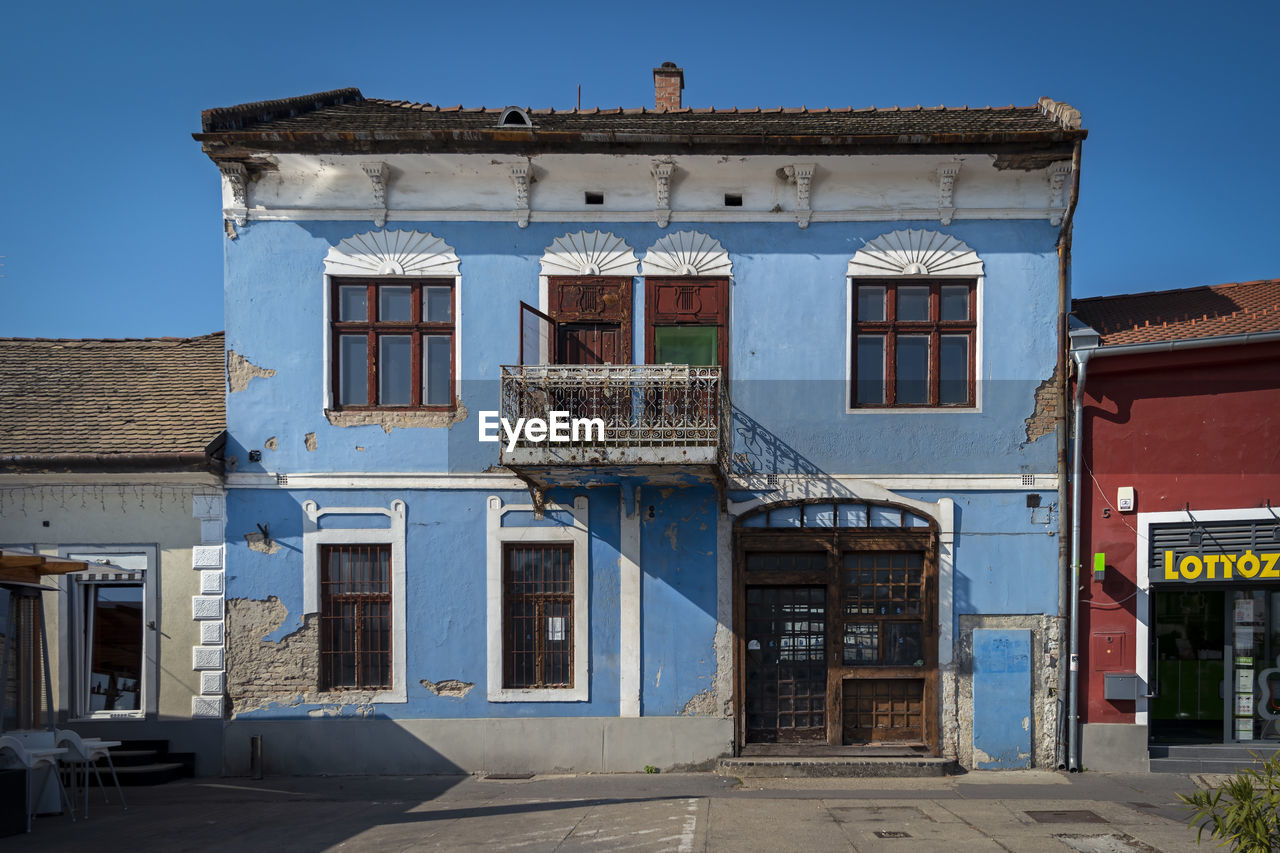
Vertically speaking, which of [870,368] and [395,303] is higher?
[395,303]

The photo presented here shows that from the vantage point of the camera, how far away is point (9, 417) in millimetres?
13016

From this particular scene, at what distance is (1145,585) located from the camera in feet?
38.8

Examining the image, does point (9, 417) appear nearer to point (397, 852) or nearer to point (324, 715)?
point (324, 715)

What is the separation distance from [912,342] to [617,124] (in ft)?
16.5

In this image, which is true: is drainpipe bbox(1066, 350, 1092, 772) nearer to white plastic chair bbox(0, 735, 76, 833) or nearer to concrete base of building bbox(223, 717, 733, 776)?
concrete base of building bbox(223, 717, 733, 776)

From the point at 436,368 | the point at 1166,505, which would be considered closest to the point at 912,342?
the point at 1166,505

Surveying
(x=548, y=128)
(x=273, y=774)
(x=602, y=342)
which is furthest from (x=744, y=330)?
(x=273, y=774)

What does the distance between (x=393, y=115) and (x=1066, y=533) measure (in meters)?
10.7

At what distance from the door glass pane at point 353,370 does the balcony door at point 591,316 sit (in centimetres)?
251

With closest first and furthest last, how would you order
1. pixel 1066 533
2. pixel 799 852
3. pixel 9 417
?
pixel 799 852 → pixel 1066 533 → pixel 9 417

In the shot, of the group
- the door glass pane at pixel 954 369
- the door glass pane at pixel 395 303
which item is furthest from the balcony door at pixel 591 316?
the door glass pane at pixel 954 369

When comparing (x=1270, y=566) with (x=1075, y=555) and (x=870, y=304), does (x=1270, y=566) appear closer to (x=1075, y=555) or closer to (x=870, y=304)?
(x=1075, y=555)

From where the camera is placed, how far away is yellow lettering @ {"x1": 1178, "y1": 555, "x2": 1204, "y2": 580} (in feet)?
38.3

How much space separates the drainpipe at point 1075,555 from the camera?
11.8 m
